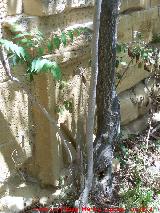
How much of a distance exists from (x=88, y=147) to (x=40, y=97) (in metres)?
0.56

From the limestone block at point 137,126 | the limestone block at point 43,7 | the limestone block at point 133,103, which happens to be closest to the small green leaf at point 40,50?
the limestone block at point 43,7

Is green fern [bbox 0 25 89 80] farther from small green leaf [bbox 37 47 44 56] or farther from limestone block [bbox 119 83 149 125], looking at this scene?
limestone block [bbox 119 83 149 125]

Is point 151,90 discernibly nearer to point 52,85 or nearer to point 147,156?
point 147,156

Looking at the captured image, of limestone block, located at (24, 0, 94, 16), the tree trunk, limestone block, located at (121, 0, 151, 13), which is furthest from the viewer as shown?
limestone block, located at (121, 0, 151, 13)

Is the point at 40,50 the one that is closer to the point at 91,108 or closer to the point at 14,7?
the point at 14,7

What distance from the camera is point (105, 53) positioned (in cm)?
313

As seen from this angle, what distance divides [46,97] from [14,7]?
718mm

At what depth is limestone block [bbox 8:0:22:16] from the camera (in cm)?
289

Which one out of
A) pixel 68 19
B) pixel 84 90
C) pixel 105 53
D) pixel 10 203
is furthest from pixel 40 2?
pixel 10 203

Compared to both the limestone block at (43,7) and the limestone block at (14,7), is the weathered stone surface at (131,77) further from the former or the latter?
the limestone block at (14,7)

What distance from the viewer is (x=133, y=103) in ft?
14.6

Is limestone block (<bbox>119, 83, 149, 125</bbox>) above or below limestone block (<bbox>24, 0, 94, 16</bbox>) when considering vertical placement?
below

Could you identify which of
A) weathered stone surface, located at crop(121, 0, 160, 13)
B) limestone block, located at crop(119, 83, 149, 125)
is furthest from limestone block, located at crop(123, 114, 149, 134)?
weathered stone surface, located at crop(121, 0, 160, 13)

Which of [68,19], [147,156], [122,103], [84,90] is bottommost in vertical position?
[147,156]
